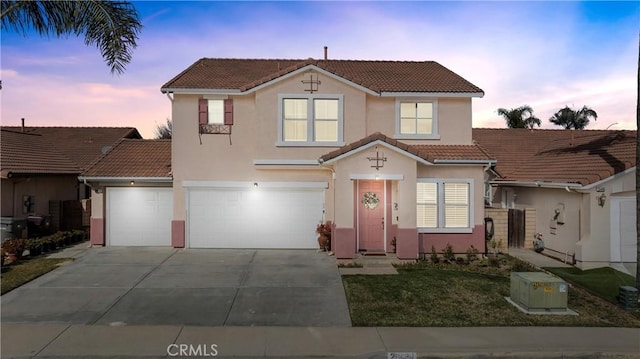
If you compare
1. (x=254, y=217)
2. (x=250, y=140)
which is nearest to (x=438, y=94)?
(x=250, y=140)

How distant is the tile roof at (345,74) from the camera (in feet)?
46.9

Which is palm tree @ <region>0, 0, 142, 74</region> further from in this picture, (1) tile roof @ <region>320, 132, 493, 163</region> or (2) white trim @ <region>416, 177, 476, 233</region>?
(2) white trim @ <region>416, 177, 476, 233</region>

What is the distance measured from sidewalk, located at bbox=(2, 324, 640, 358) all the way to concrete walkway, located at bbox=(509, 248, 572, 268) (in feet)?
17.5

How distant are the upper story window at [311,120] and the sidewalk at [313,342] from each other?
789 cm

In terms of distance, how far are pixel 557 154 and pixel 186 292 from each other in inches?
589

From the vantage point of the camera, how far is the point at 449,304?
8.79 m

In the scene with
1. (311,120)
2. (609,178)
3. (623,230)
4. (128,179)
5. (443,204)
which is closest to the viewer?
(609,178)

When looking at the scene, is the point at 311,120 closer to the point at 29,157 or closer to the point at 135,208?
the point at 135,208

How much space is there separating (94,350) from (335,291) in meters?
4.99

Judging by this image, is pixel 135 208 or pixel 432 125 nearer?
pixel 135 208

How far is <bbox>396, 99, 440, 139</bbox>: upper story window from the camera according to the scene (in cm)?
1491

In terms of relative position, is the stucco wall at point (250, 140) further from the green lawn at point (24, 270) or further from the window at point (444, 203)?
the green lawn at point (24, 270)

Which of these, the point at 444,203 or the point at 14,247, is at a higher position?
the point at 444,203

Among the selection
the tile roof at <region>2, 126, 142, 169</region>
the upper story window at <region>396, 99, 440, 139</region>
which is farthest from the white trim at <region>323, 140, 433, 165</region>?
the tile roof at <region>2, 126, 142, 169</region>
